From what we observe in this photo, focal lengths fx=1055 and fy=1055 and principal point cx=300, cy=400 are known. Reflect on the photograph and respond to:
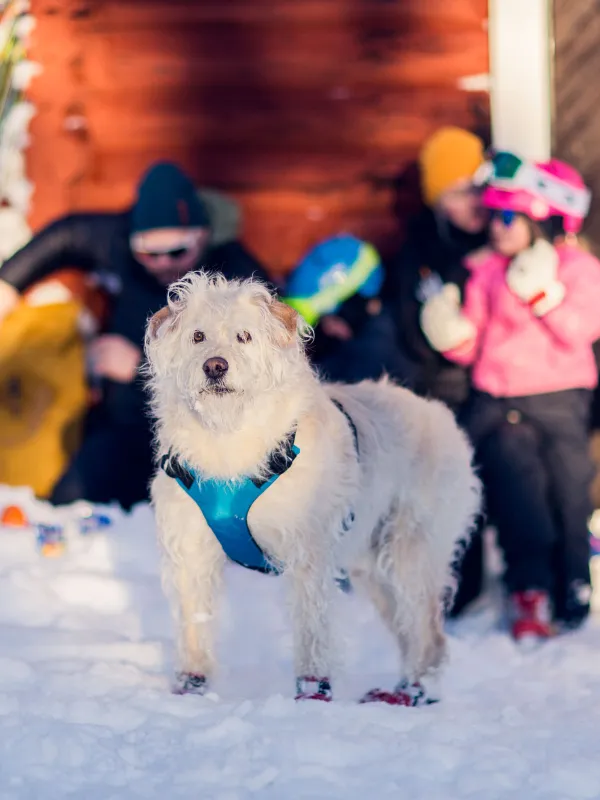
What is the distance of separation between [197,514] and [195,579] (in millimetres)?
235

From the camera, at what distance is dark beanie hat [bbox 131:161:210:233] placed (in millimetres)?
5555

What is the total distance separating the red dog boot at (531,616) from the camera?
15.2ft

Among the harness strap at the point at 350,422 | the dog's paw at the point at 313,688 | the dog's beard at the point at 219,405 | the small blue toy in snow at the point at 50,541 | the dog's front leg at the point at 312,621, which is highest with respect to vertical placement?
the dog's beard at the point at 219,405

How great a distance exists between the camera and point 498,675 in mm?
4156

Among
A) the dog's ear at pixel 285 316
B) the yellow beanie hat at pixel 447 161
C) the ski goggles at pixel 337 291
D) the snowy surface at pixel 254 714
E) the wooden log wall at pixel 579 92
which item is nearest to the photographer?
the snowy surface at pixel 254 714

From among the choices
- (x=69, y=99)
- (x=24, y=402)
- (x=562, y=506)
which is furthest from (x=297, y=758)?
(x=69, y=99)

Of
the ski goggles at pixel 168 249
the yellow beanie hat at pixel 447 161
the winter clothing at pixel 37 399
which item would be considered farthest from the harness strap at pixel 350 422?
the winter clothing at pixel 37 399

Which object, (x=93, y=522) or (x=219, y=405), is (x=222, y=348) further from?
(x=93, y=522)

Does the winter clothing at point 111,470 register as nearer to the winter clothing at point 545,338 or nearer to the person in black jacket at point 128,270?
the person in black jacket at point 128,270

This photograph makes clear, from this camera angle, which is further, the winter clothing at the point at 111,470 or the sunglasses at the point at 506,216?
the winter clothing at the point at 111,470

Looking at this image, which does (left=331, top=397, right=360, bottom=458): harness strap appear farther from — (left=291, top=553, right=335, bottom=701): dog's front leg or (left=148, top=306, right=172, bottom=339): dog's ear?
(left=148, top=306, right=172, bottom=339): dog's ear

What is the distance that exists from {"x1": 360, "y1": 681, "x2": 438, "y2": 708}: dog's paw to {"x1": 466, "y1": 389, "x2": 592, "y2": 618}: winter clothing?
1317mm

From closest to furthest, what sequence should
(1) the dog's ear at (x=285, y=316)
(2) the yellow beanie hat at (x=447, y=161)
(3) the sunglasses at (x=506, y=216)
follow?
(1) the dog's ear at (x=285, y=316)
(3) the sunglasses at (x=506, y=216)
(2) the yellow beanie hat at (x=447, y=161)

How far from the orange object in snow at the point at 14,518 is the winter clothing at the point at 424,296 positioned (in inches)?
80.7
